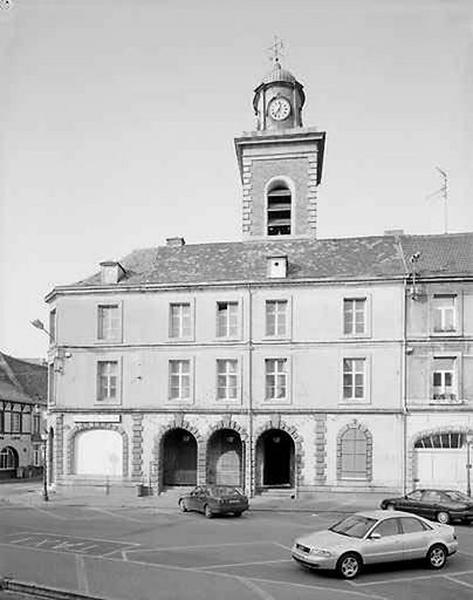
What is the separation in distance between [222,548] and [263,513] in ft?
34.1

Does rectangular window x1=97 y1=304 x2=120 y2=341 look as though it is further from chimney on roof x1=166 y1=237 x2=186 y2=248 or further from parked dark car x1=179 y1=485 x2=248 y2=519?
parked dark car x1=179 y1=485 x2=248 y2=519

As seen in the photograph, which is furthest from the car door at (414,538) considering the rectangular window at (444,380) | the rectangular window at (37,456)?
the rectangular window at (37,456)

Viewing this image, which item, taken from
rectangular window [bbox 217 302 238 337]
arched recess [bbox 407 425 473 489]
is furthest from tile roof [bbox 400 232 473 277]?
rectangular window [bbox 217 302 238 337]

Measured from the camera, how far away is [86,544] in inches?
913

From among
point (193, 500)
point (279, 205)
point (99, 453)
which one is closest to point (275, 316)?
point (279, 205)

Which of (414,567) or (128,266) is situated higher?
(128,266)

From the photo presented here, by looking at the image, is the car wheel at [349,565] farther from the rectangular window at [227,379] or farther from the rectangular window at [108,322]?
the rectangular window at [108,322]

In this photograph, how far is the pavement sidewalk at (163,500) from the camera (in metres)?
34.1

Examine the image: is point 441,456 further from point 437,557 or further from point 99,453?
point 99,453

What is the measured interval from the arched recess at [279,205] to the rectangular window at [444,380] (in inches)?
537

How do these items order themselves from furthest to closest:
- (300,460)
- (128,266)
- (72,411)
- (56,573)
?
(128,266) < (72,411) < (300,460) < (56,573)

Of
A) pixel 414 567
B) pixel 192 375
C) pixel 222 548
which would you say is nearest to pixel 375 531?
pixel 414 567

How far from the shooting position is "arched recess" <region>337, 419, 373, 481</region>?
37.0 m

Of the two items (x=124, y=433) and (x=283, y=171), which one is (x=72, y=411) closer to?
(x=124, y=433)
